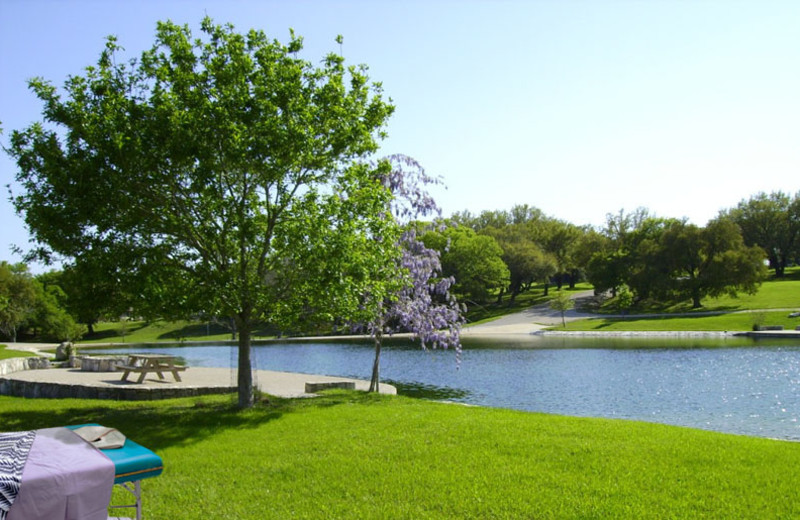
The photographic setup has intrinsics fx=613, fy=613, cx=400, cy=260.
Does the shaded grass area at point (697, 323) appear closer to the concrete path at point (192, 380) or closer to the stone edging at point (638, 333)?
the stone edging at point (638, 333)

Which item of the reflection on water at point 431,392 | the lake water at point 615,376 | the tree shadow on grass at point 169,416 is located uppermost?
the tree shadow on grass at point 169,416

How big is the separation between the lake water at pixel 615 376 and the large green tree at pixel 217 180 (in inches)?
309

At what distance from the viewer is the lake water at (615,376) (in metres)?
16.1

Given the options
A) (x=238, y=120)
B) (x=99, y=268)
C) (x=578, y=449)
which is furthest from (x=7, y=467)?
(x=238, y=120)

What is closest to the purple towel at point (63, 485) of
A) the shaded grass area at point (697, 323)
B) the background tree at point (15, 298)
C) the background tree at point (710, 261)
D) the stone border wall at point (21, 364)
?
the stone border wall at point (21, 364)

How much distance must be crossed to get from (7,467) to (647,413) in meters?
15.1

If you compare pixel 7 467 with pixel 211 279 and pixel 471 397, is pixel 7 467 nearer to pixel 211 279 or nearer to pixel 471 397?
pixel 211 279

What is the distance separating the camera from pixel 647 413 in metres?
15.9

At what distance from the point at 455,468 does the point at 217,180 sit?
8.09 metres

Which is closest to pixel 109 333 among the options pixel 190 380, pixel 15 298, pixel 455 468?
pixel 15 298

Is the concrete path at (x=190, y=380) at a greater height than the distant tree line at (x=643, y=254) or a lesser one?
lesser

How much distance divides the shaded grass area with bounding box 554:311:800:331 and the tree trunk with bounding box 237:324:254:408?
39495 millimetres

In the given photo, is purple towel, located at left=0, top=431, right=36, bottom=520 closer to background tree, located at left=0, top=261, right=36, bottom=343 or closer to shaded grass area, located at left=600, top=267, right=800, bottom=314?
background tree, located at left=0, top=261, right=36, bottom=343

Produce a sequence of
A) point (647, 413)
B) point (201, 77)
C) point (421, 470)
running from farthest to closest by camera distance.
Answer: point (647, 413) → point (201, 77) → point (421, 470)
